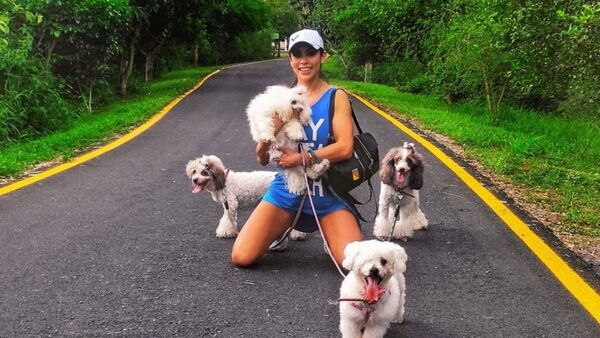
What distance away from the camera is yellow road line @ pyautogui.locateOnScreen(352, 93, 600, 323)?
4.72 metres

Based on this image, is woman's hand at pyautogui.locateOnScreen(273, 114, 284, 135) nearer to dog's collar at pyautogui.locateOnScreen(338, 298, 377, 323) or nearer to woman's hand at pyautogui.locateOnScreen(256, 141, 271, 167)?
woman's hand at pyautogui.locateOnScreen(256, 141, 271, 167)

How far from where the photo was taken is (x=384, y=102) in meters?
21.3

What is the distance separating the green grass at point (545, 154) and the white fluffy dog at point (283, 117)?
3097 mm

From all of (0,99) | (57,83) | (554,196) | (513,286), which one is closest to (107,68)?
(57,83)

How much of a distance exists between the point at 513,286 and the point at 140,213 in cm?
389

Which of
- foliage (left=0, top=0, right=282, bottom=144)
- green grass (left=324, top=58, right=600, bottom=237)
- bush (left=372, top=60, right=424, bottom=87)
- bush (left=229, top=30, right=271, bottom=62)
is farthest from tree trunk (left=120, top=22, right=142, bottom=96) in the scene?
bush (left=229, top=30, right=271, bottom=62)

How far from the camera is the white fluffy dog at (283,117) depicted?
16.2 ft

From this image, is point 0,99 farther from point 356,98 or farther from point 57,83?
point 356,98

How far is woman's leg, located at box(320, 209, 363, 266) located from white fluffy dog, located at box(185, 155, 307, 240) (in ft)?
3.45

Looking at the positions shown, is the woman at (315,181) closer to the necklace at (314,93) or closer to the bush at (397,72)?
the necklace at (314,93)

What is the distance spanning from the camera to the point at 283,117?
196 inches

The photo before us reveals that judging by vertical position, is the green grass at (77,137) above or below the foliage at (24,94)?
below

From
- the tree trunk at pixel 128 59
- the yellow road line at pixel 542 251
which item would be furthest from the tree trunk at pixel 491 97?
the tree trunk at pixel 128 59

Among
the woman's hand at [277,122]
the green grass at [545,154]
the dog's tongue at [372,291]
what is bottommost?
the green grass at [545,154]
